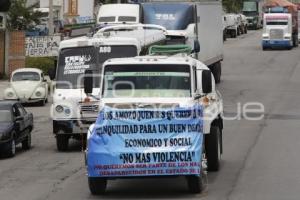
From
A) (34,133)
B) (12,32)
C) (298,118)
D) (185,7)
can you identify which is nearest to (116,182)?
(34,133)

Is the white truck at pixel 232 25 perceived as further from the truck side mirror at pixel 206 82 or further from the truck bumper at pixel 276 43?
the truck side mirror at pixel 206 82

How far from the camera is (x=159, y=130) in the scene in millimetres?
14562

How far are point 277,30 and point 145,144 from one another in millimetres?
50676

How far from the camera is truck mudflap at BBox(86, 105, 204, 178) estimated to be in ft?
46.5

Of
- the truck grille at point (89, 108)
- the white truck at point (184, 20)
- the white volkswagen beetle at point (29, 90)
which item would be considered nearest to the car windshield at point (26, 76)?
the white volkswagen beetle at point (29, 90)

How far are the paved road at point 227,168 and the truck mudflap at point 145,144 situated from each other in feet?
2.16

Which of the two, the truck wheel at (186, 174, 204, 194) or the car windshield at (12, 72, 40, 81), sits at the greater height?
the truck wheel at (186, 174, 204, 194)

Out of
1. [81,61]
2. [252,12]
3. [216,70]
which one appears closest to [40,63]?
[216,70]

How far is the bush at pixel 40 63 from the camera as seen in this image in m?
49.4

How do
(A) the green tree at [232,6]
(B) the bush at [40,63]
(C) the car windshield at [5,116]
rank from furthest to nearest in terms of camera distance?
(A) the green tree at [232,6]
(B) the bush at [40,63]
(C) the car windshield at [5,116]

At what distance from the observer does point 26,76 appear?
39.2m

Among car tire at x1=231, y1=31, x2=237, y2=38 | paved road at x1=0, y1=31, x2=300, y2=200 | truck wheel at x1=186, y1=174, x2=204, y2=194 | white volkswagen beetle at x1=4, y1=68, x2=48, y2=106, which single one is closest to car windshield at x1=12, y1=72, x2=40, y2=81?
white volkswagen beetle at x1=4, y1=68, x2=48, y2=106

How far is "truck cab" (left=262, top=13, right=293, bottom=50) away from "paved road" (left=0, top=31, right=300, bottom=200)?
29.1 meters

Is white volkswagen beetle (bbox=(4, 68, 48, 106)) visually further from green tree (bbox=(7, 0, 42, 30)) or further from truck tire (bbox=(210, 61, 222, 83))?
green tree (bbox=(7, 0, 42, 30))
